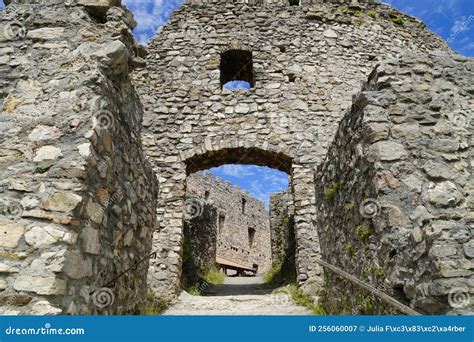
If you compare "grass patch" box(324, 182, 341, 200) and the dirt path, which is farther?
the dirt path

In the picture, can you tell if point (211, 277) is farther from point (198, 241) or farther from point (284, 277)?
point (284, 277)

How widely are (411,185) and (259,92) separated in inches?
201

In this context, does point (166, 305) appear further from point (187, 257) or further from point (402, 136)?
point (402, 136)

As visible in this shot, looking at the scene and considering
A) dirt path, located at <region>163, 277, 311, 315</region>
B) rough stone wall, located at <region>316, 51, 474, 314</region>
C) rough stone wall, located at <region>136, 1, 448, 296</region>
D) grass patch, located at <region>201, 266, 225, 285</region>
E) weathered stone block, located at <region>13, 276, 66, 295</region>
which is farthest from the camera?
grass patch, located at <region>201, 266, 225, 285</region>

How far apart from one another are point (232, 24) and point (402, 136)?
20.2 feet

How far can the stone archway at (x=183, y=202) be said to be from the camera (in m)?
6.21

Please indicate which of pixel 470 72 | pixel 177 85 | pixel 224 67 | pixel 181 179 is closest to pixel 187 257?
Result: pixel 181 179

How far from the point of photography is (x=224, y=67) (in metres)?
8.62

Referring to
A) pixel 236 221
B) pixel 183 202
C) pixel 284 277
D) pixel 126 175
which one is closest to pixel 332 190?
pixel 126 175

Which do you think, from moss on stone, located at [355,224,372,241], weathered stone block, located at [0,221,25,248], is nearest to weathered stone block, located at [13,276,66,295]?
weathered stone block, located at [0,221,25,248]

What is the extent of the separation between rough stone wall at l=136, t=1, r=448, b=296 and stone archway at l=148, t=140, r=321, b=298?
0.7 inches

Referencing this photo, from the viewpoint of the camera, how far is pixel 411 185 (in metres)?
2.92

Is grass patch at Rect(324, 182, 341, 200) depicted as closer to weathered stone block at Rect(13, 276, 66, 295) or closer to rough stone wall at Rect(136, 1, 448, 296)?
rough stone wall at Rect(136, 1, 448, 296)

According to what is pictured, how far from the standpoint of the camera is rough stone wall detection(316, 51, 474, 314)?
2412 mm
